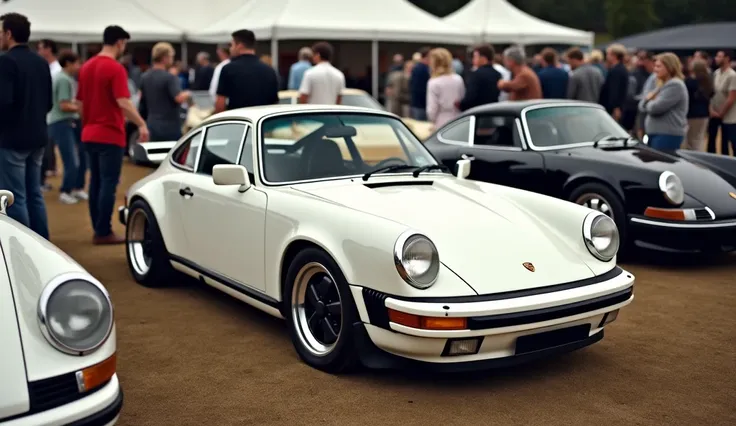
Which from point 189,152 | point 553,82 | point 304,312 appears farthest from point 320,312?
point 553,82

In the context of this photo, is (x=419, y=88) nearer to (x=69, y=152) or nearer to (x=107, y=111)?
(x=69, y=152)

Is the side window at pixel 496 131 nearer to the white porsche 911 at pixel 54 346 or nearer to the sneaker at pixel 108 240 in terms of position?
the sneaker at pixel 108 240

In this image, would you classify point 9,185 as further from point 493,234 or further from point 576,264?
point 576,264

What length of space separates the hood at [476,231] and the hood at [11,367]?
183 cm

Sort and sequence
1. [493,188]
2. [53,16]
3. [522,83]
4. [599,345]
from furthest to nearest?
[53,16] < [522,83] < [493,188] < [599,345]

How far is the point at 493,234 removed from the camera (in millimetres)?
3951

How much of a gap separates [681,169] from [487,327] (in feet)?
12.3

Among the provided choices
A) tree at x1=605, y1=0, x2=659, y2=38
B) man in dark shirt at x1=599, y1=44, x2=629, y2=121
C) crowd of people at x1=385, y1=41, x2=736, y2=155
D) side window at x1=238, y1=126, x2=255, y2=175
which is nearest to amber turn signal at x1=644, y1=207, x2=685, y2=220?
crowd of people at x1=385, y1=41, x2=736, y2=155

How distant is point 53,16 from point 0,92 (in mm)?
15787

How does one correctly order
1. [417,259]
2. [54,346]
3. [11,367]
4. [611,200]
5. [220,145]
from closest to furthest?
1. [11,367]
2. [54,346]
3. [417,259]
4. [220,145]
5. [611,200]

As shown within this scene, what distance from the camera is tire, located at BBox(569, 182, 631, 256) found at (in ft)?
20.7

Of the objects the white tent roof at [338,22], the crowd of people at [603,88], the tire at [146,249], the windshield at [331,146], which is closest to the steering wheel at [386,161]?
the windshield at [331,146]

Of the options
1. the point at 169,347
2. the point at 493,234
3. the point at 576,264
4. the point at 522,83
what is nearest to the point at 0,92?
the point at 169,347

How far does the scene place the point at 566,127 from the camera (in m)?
7.05
